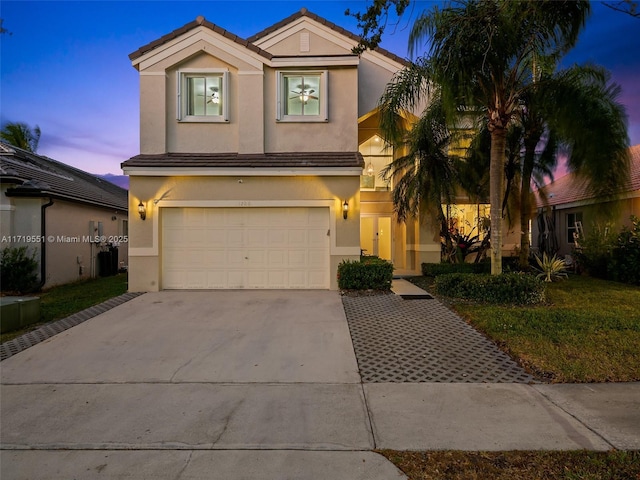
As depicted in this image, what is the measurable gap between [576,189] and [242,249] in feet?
32.6

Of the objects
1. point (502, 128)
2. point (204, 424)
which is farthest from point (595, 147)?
point (204, 424)

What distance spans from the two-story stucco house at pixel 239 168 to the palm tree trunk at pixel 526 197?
17.1 feet

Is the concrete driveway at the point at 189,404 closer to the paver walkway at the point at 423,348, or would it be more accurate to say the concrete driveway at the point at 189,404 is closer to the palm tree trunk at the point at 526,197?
the paver walkway at the point at 423,348

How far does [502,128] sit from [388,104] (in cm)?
275

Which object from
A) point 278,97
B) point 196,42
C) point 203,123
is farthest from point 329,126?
point 196,42

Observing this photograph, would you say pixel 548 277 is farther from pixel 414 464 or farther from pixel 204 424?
pixel 204 424

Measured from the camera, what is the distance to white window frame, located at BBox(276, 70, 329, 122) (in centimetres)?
1026

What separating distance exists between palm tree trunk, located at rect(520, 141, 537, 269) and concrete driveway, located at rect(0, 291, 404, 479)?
24.7 feet

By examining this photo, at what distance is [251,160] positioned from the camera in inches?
388

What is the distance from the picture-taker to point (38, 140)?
2341 centimetres

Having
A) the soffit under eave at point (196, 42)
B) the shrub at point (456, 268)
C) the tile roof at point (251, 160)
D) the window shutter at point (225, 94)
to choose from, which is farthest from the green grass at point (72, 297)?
the shrub at point (456, 268)

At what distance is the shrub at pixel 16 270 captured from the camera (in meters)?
9.79

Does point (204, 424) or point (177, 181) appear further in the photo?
point (177, 181)

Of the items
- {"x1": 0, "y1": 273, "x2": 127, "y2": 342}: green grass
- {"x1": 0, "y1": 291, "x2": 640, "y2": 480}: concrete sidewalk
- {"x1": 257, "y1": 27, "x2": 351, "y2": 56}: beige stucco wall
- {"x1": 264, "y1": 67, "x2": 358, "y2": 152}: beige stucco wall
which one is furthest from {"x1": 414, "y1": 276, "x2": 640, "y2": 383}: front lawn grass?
{"x1": 257, "y1": 27, "x2": 351, "y2": 56}: beige stucco wall
